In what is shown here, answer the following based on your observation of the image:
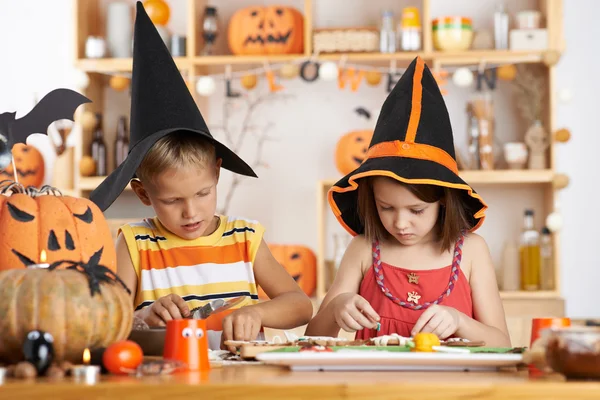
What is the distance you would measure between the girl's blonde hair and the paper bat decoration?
0.69 m

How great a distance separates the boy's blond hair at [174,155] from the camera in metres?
1.61

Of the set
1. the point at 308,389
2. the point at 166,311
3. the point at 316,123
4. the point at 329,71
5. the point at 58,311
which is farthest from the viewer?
the point at 316,123

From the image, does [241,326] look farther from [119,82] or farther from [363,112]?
[119,82]

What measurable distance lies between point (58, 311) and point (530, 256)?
3018mm

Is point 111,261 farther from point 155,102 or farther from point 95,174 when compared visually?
point 95,174

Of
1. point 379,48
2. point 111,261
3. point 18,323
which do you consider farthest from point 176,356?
point 379,48

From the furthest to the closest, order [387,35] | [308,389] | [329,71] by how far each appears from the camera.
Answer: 1. [387,35]
2. [329,71]
3. [308,389]

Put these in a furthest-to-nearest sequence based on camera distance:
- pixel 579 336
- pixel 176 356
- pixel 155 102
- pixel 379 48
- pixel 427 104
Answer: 1. pixel 379 48
2. pixel 427 104
3. pixel 155 102
4. pixel 176 356
5. pixel 579 336

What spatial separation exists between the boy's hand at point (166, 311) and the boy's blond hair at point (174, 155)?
1.08 ft

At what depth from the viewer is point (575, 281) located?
375 centimetres

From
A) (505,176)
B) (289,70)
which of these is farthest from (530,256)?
(289,70)

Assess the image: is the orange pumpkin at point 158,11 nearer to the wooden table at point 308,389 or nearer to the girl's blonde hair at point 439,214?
the girl's blonde hair at point 439,214

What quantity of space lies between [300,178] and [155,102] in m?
2.42

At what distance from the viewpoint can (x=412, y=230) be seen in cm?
167
